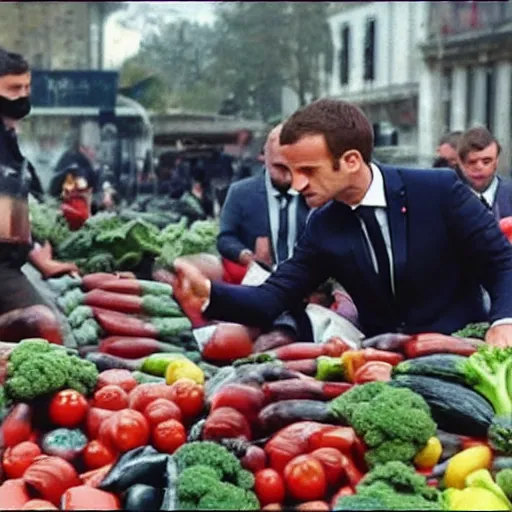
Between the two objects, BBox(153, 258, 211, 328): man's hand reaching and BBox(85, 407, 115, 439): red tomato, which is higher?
BBox(153, 258, 211, 328): man's hand reaching

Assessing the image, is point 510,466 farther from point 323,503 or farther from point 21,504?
point 21,504

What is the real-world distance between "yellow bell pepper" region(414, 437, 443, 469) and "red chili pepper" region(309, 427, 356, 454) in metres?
0.17

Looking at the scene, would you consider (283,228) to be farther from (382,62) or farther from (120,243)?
(382,62)

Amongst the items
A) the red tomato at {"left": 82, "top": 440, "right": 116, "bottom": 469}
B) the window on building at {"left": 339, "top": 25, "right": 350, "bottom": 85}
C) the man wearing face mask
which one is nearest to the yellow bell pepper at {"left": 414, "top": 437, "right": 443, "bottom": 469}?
the red tomato at {"left": 82, "top": 440, "right": 116, "bottom": 469}

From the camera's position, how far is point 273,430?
336 cm

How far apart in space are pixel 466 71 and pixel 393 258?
31.2m

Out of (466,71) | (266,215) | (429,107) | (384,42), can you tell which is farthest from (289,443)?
(384,42)

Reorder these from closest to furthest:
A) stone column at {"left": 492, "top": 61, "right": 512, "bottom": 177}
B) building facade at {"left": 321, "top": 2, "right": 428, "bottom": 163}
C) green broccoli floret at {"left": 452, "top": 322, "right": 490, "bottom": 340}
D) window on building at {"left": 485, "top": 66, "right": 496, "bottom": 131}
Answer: green broccoli floret at {"left": 452, "top": 322, "right": 490, "bottom": 340}, stone column at {"left": 492, "top": 61, "right": 512, "bottom": 177}, window on building at {"left": 485, "top": 66, "right": 496, "bottom": 131}, building facade at {"left": 321, "top": 2, "right": 428, "bottom": 163}

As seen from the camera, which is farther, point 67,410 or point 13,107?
point 13,107

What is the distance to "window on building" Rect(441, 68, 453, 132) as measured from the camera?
3562 cm

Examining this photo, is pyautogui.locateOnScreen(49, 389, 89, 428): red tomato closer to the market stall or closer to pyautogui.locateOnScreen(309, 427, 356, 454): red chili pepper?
the market stall

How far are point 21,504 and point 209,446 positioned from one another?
0.49m

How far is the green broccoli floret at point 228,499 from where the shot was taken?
2695 mm

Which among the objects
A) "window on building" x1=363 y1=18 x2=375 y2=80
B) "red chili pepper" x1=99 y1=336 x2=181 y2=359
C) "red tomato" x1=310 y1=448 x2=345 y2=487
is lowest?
"red chili pepper" x1=99 y1=336 x2=181 y2=359
